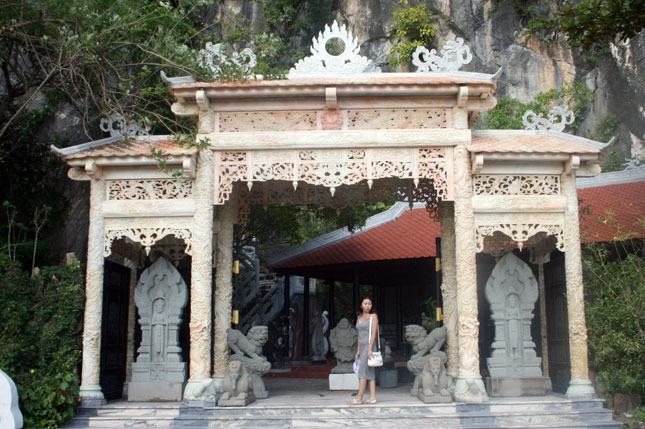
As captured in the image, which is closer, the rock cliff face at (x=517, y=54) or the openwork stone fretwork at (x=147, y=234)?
the openwork stone fretwork at (x=147, y=234)

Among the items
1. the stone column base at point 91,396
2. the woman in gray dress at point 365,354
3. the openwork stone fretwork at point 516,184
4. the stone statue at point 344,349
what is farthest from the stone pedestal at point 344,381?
the openwork stone fretwork at point 516,184

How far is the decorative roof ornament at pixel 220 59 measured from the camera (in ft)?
28.3

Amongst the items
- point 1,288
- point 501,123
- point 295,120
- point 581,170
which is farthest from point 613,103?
point 1,288

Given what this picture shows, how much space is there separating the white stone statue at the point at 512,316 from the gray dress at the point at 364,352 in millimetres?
2195

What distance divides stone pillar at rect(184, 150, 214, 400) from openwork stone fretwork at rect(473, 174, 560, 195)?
12.0 feet

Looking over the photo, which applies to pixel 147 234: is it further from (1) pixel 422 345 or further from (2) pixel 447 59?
(2) pixel 447 59

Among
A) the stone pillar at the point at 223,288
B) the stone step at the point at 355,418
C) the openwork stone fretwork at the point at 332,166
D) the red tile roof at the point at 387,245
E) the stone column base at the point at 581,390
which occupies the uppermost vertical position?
the openwork stone fretwork at the point at 332,166

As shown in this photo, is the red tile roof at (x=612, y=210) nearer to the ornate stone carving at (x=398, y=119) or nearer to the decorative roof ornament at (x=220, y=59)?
the ornate stone carving at (x=398, y=119)

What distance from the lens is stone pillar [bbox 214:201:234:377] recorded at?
30.6 ft

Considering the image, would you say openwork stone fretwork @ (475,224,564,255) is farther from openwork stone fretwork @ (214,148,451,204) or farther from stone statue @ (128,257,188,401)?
stone statue @ (128,257,188,401)

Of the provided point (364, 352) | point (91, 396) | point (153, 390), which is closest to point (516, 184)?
point (364, 352)

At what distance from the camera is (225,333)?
9.32 meters

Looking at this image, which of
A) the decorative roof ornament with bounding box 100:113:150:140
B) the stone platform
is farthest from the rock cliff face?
the stone platform

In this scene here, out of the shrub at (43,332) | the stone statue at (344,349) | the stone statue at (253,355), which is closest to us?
the shrub at (43,332)
